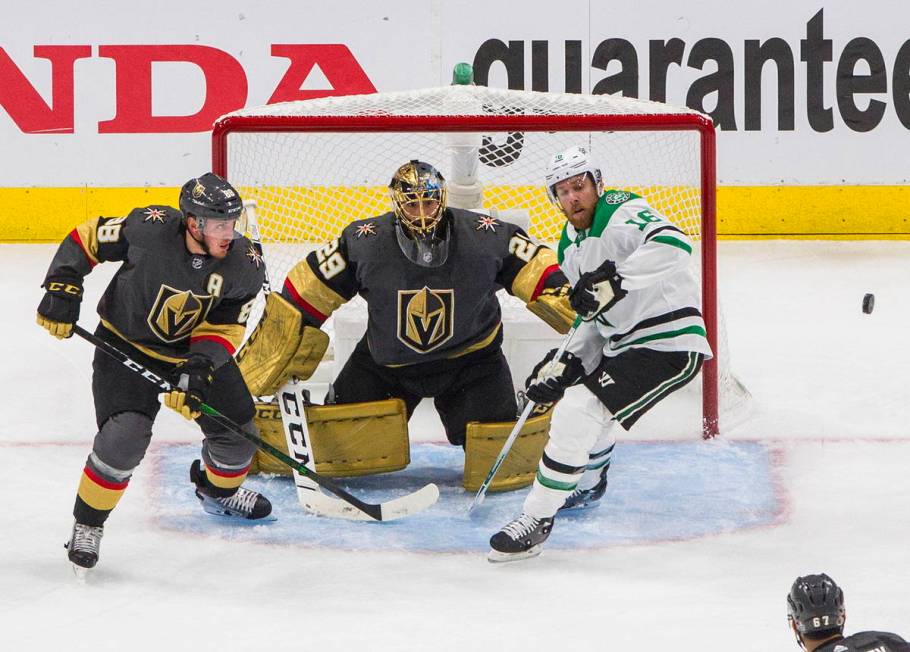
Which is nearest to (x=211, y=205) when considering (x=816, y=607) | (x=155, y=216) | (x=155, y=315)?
(x=155, y=216)

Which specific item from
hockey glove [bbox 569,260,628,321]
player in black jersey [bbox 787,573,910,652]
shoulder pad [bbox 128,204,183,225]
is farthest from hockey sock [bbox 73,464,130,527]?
player in black jersey [bbox 787,573,910,652]

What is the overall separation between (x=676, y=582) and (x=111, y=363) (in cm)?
133

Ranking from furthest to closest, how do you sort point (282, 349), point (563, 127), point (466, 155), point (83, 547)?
point (466, 155), point (563, 127), point (282, 349), point (83, 547)

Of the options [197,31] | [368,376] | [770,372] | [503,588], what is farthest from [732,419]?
[197,31]

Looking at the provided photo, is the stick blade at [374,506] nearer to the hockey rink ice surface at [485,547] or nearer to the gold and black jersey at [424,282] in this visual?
the hockey rink ice surface at [485,547]

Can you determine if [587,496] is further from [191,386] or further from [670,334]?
[191,386]

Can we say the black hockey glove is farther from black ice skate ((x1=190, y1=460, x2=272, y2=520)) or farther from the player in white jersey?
black ice skate ((x1=190, y1=460, x2=272, y2=520))

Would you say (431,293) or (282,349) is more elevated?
(431,293)

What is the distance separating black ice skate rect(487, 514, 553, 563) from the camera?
349cm

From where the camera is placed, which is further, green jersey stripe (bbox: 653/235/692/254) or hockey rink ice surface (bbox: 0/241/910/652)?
green jersey stripe (bbox: 653/235/692/254)

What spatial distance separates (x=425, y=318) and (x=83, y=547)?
3.41 ft

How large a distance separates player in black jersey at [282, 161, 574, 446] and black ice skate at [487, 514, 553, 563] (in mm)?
532

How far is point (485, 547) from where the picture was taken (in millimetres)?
3623

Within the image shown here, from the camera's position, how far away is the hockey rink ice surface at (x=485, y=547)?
3090mm
